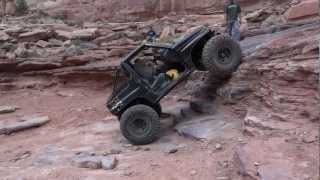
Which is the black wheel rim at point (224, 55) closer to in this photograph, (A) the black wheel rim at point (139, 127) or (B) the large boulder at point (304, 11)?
(A) the black wheel rim at point (139, 127)

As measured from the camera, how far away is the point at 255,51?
9992 millimetres

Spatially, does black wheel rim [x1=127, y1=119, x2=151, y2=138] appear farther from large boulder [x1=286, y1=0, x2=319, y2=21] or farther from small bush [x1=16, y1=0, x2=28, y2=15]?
small bush [x1=16, y1=0, x2=28, y2=15]

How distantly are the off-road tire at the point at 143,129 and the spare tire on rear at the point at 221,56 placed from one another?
4.64 ft

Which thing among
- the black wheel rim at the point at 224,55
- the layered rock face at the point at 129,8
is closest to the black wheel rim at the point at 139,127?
the black wheel rim at the point at 224,55

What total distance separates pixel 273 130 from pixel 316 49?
4.72 feet

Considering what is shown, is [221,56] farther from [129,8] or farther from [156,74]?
[129,8]

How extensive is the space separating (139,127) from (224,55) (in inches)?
84.0

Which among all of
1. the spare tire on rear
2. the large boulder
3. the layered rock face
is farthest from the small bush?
the spare tire on rear

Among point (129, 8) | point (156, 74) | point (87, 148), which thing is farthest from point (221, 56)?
point (129, 8)

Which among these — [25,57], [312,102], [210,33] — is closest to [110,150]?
[210,33]

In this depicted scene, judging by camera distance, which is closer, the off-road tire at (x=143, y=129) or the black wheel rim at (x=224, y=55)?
the off-road tire at (x=143, y=129)

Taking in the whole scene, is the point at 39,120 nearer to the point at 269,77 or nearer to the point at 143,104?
the point at 143,104

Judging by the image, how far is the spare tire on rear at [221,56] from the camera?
977 cm

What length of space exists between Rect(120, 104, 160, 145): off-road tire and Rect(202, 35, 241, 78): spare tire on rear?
1414 millimetres
